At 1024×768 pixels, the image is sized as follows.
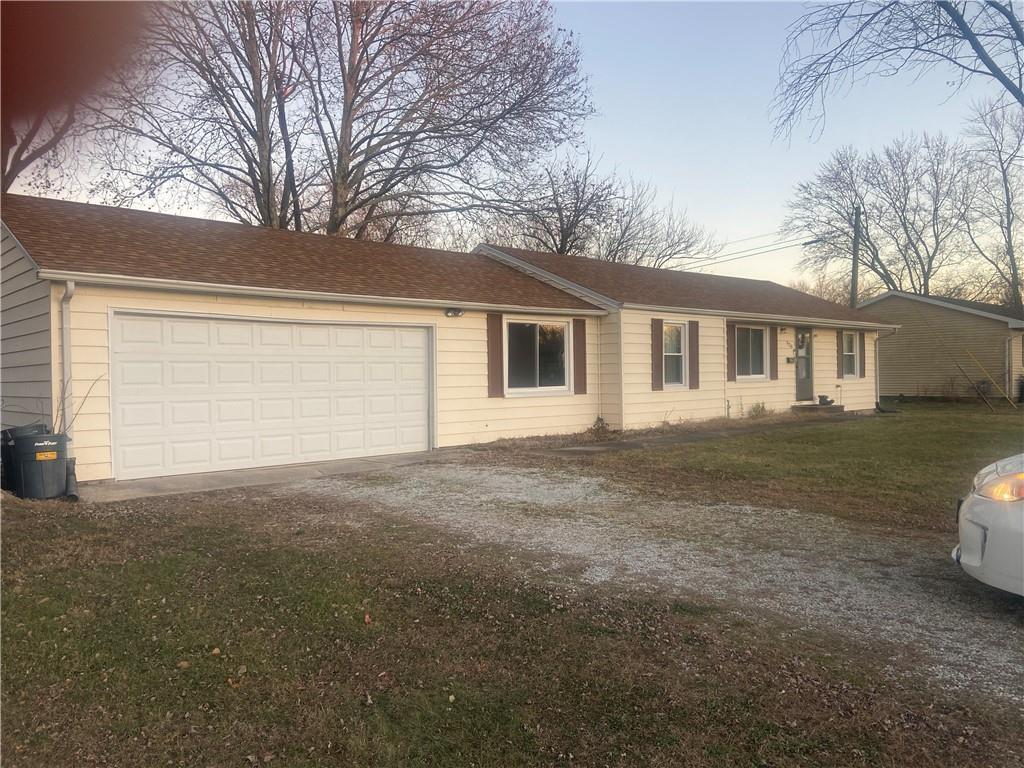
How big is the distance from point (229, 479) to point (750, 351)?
43.0 ft

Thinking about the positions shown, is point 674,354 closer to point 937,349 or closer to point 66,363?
point 66,363

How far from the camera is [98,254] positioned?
923 cm

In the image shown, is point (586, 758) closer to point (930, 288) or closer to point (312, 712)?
point (312, 712)

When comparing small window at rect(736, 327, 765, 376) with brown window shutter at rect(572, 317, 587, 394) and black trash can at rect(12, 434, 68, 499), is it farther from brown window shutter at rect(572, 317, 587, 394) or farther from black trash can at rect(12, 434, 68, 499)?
black trash can at rect(12, 434, 68, 499)

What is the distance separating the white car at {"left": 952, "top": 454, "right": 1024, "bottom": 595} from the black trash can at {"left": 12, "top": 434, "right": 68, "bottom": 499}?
27.8ft

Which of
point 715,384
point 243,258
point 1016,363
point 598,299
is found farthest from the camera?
point 1016,363

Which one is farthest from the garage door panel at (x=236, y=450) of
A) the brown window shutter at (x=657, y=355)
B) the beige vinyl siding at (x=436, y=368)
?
the brown window shutter at (x=657, y=355)

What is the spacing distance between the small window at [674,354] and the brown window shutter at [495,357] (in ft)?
14.0

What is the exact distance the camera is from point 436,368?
12.3m

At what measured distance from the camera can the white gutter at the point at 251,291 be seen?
8.55m

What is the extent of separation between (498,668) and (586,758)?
2.83 ft

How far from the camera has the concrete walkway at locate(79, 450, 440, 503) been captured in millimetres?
8227

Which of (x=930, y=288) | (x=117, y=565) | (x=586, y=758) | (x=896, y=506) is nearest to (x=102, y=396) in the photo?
(x=117, y=565)

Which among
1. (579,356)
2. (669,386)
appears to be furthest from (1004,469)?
(669,386)
